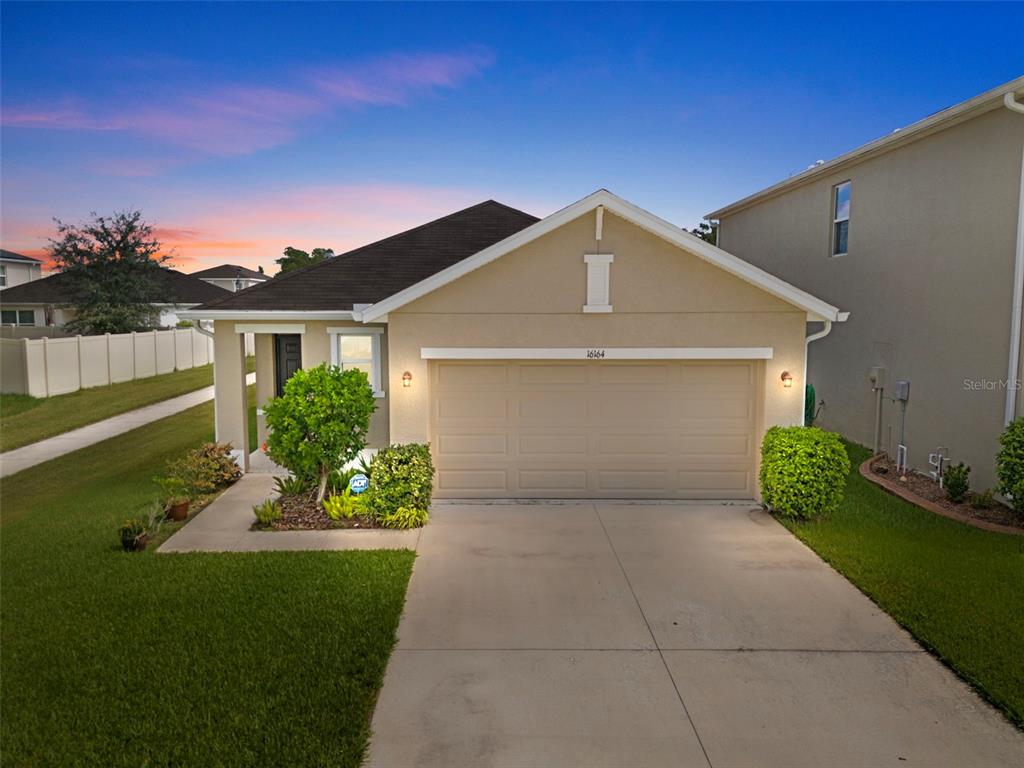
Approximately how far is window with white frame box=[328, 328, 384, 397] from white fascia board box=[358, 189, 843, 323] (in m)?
1.89

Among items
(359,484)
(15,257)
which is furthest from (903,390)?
(15,257)

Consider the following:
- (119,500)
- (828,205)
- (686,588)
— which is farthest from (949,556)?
(119,500)

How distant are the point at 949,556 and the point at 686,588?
3.33 meters

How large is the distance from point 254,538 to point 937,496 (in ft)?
33.0

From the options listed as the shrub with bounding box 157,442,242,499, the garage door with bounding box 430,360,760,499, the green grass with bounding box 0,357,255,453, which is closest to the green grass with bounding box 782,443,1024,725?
the garage door with bounding box 430,360,760,499

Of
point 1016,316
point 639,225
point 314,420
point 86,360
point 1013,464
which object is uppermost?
point 639,225

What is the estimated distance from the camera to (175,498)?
10.4 m

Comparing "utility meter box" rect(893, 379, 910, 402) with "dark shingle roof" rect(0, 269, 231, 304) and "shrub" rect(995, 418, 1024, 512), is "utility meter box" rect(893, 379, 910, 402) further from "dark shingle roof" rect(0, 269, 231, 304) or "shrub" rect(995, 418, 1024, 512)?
"dark shingle roof" rect(0, 269, 231, 304)

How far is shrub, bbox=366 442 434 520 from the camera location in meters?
9.75

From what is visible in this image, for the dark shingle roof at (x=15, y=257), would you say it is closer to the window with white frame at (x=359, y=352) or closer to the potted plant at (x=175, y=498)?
the potted plant at (x=175, y=498)

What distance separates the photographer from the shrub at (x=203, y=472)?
11.3 metres

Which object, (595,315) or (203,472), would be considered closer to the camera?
(595,315)

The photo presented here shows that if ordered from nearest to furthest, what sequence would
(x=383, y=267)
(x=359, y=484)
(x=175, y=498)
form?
(x=359, y=484) < (x=175, y=498) < (x=383, y=267)

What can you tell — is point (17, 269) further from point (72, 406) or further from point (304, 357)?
point (304, 357)
